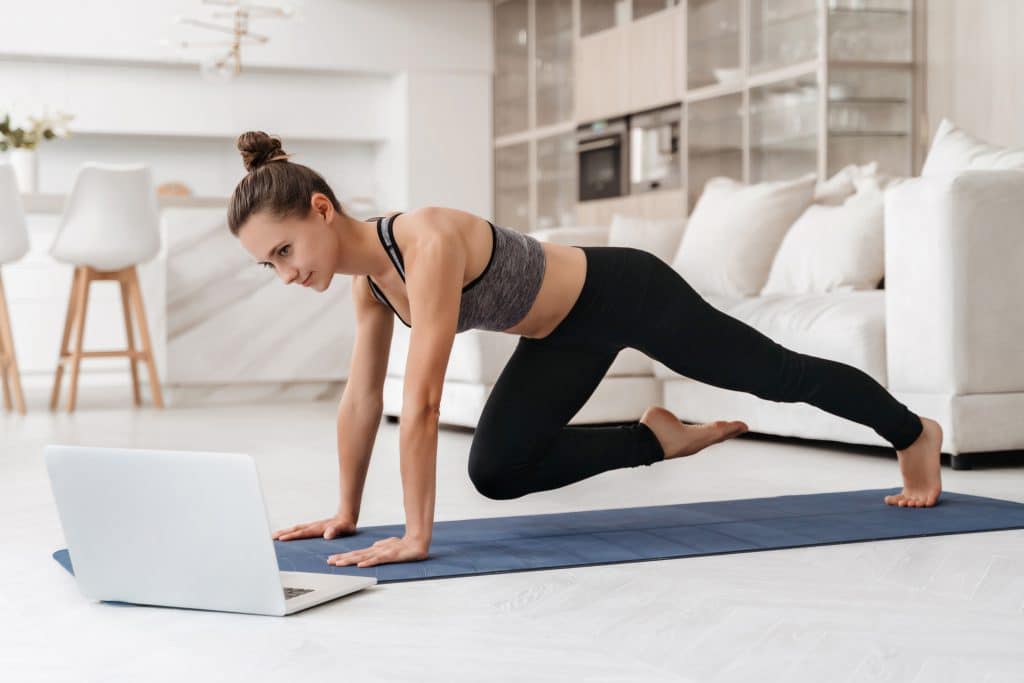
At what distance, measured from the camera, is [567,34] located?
334 inches

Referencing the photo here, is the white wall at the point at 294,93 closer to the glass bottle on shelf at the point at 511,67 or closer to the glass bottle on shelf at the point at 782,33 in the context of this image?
the glass bottle on shelf at the point at 511,67

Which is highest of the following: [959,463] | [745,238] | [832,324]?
[745,238]

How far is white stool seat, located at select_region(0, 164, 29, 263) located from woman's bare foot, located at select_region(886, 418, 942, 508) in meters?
3.94

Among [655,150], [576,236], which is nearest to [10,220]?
[576,236]

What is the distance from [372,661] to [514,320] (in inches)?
32.3

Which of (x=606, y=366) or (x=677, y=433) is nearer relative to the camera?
(x=606, y=366)

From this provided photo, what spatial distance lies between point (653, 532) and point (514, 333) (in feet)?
1.43

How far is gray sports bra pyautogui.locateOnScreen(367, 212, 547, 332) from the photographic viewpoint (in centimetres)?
212

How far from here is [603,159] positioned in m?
7.96

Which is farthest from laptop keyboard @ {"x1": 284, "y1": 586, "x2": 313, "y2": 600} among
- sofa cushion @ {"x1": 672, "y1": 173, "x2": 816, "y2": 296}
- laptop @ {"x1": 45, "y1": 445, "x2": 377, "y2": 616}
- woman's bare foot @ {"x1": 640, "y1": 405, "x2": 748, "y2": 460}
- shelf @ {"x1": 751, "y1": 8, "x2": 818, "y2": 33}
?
shelf @ {"x1": 751, "y1": 8, "x2": 818, "y2": 33}

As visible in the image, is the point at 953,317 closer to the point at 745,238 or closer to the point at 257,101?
the point at 745,238

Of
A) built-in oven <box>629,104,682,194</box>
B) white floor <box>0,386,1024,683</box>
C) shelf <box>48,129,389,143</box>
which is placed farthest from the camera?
shelf <box>48,129,389,143</box>

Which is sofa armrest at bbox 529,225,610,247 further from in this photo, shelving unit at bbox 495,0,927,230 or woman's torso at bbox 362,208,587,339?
woman's torso at bbox 362,208,587,339

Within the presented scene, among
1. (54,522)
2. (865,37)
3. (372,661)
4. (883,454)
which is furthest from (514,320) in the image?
(865,37)
